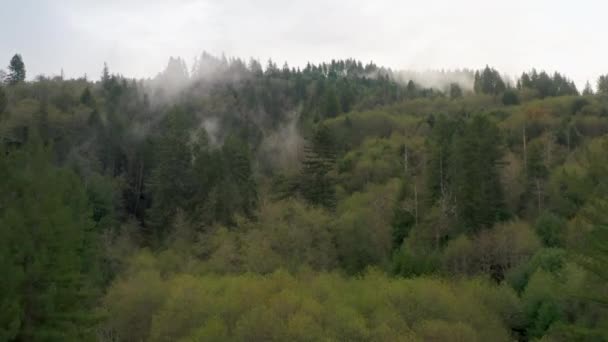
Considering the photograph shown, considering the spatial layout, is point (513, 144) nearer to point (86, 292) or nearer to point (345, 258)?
point (345, 258)

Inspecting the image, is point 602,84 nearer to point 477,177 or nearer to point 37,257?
point 477,177

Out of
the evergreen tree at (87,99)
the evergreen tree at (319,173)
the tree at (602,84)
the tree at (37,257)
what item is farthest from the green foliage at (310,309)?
the tree at (602,84)

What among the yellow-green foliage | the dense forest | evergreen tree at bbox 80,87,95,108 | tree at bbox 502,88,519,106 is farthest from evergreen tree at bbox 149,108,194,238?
tree at bbox 502,88,519,106

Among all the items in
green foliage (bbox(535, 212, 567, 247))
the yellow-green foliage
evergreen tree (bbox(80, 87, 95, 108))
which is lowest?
the yellow-green foliage

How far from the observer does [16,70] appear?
111000 millimetres

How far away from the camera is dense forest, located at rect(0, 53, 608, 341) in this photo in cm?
2884

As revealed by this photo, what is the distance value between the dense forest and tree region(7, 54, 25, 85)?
58.2 ft

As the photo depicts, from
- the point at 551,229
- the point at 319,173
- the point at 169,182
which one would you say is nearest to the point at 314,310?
the point at 551,229

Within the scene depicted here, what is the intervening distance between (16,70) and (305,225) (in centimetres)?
8148

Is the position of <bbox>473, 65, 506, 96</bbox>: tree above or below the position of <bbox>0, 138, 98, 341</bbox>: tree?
above

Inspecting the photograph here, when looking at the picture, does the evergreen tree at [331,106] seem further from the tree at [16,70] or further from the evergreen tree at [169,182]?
the tree at [16,70]

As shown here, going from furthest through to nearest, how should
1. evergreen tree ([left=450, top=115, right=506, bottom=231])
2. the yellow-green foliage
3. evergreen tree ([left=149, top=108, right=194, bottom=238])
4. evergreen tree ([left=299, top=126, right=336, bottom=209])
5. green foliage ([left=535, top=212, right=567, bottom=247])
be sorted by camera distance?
evergreen tree ([left=149, top=108, right=194, bottom=238]) < evergreen tree ([left=299, top=126, right=336, bottom=209]) < evergreen tree ([left=450, top=115, right=506, bottom=231]) < green foliage ([left=535, top=212, right=567, bottom=247]) < the yellow-green foliage

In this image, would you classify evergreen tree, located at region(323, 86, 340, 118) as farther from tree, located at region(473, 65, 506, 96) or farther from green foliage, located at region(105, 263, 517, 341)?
green foliage, located at region(105, 263, 517, 341)

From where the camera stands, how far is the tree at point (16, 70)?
360ft
